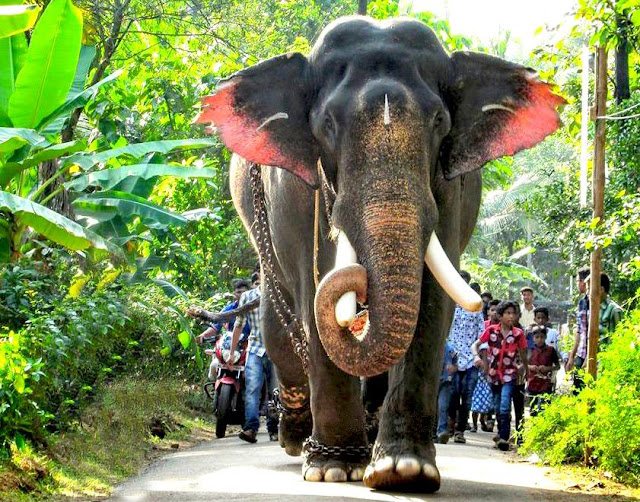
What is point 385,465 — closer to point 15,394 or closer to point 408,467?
point 408,467

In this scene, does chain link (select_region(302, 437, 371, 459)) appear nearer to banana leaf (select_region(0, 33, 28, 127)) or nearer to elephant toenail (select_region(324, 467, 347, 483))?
elephant toenail (select_region(324, 467, 347, 483))

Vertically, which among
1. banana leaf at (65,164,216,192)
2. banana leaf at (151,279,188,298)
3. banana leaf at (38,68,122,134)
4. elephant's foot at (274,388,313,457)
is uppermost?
banana leaf at (38,68,122,134)

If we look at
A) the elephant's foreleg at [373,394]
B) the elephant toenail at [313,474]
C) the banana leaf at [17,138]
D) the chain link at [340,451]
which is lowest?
the elephant toenail at [313,474]

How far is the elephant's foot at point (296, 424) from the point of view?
8742 millimetres

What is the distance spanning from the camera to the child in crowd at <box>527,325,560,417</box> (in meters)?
12.6

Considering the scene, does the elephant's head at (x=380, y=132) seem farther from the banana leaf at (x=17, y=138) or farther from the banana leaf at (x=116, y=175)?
the banana leaf at (x=116, y=175)

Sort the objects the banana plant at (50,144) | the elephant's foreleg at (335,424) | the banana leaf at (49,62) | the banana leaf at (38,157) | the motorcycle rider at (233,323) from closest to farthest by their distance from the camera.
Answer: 1. the elephant's foreleg at (335,424)
2. the banana plant at (50,144)
3. the banana leaf at (38,157)
4. the banana leaf at (49,62)
5. the motorcycle rider at (233,323)

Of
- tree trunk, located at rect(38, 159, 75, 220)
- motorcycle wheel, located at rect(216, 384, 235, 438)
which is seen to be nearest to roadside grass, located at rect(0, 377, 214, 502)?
motorcycle wheel, located at rect(216, 384, 235, 438)

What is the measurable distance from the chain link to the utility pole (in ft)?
8.20

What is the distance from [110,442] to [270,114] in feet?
14.3

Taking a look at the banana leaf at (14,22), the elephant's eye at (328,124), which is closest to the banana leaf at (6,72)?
the banana leaf at (14,22)

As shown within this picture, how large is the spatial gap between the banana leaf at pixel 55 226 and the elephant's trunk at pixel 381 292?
5137 mm

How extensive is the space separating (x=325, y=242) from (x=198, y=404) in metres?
9.12

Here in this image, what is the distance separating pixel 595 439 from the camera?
8156mm
